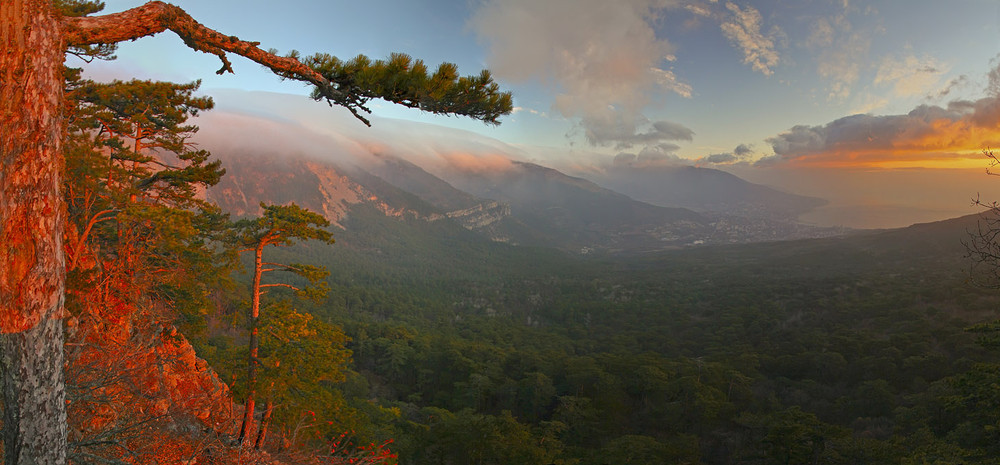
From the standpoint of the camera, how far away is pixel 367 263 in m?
130

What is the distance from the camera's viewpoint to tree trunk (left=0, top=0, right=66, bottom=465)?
3.07 meters

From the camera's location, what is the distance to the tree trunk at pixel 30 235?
3068mm

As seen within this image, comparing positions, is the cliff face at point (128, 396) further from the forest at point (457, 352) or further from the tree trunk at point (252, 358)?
the tree trunk at point (252, 358)

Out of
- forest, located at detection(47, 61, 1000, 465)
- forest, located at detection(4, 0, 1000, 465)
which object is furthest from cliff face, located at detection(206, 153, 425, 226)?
forest, located at detection(4, 0, 1000, 465)

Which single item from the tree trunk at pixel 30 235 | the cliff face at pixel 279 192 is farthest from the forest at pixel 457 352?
the cliff face at pixel 279 192

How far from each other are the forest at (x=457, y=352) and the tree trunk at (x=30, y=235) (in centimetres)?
77

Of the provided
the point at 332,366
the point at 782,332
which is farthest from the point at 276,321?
the point at 782,332

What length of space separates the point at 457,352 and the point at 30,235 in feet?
144

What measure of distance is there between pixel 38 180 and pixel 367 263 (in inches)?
5267

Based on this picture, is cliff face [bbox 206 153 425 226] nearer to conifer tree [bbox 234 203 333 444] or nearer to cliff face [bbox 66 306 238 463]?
conifer tree [bbox 234 203 333 444]

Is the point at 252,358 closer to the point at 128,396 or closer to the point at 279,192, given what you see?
the point at 128,396

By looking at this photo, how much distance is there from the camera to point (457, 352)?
44.8m

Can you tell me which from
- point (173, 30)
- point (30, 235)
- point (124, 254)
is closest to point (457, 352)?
point (124, 254)

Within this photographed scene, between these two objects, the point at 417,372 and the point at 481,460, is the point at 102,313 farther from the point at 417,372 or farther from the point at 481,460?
the point at 417,372
